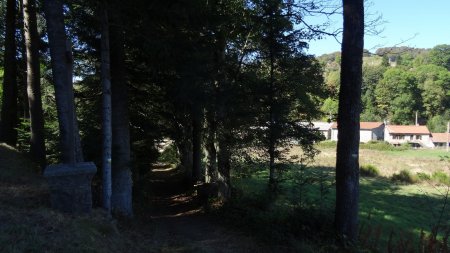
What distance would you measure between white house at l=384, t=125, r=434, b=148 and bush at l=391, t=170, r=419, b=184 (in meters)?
63.6

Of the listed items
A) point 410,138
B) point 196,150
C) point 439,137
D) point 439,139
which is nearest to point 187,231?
point 196,150

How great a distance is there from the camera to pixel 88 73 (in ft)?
49.0

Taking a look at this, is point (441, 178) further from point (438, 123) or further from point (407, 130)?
point (438, 123)

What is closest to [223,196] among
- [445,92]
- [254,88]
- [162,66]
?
[254,88]

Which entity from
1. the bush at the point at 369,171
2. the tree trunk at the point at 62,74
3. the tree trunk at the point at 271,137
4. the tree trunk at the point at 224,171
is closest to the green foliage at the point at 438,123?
the bush at the point at 369,171

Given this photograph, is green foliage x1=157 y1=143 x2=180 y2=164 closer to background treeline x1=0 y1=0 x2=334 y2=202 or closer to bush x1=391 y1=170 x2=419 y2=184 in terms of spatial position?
background treeline x1=0 y1=0 x2=334 y2=202

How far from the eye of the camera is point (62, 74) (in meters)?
7.71

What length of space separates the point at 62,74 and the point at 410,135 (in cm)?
10459

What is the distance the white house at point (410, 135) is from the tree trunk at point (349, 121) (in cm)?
9619

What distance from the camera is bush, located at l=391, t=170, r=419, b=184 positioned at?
118 feet

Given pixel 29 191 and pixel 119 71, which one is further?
pixel 119 71

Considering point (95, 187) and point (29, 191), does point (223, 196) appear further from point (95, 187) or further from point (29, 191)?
point (29, 191)

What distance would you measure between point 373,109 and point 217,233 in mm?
110902

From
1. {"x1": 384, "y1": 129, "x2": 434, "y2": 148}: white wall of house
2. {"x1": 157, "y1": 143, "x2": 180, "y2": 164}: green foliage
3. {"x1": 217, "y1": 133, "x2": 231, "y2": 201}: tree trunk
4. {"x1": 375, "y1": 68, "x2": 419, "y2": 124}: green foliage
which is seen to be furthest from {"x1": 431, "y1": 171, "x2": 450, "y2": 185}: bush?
{"x1": 375, "y1": 68, "x2": 419, "y2": 124}: green foliage
